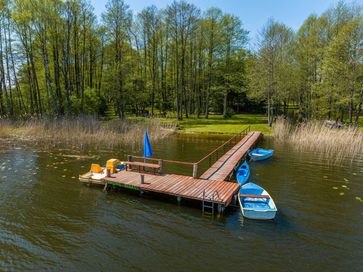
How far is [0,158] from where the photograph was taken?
47.1 ft

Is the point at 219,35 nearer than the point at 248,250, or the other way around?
the point at 248,250

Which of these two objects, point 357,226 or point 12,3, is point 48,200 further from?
point 12,3

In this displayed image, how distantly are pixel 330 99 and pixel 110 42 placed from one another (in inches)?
1150

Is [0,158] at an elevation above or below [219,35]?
below

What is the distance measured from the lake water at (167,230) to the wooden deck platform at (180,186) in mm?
448

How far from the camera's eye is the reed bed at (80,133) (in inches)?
755

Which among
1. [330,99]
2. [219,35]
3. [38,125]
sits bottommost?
[38,125]

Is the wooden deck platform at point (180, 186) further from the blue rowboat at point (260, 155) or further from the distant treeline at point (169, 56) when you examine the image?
the distant treeline at point (169, 56)

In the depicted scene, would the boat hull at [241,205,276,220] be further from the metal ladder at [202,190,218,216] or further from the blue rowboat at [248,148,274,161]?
the blue rowboat at [248,148,274,161]

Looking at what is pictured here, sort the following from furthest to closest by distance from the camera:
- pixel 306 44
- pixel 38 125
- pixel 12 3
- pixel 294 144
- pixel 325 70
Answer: pixel 306 44, pixel 12 3, pixel 325 70, pixel 38 125, pixel 294 144

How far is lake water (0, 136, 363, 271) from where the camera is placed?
571cm

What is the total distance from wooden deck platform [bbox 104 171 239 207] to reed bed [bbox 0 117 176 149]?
8.03 m

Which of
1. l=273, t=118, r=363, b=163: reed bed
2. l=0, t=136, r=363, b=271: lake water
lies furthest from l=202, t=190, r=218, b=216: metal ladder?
l=273, t=118, r=363, b=163: reed bed

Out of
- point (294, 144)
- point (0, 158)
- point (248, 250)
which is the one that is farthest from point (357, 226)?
point (0, 158)
